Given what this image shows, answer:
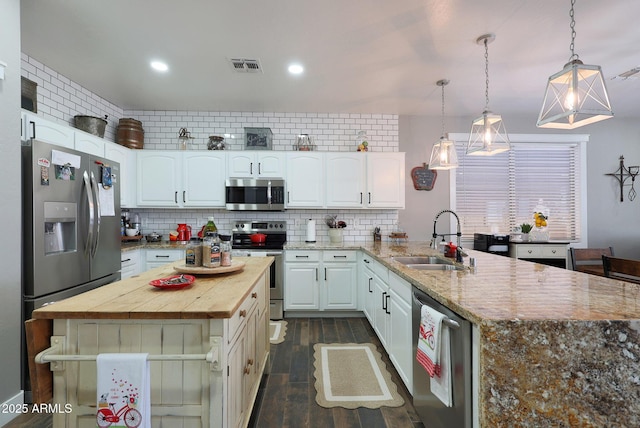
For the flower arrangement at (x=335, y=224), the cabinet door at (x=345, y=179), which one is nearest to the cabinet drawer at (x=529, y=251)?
the cabinet door at (x=345, y=179)

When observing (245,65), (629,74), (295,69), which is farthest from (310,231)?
(629,74)

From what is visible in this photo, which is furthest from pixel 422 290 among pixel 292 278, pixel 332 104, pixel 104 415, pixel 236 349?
pixel 332 104

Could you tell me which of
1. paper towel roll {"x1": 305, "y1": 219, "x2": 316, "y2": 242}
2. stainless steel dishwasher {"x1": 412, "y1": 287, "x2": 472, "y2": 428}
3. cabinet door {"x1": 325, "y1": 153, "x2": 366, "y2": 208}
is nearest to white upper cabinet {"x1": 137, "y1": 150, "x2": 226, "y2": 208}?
paper towel roll {"x1": 305, "y1": 219, "x2": 316, "y2": 242}

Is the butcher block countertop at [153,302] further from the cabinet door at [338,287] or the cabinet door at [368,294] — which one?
the cabinet door at [338,287]

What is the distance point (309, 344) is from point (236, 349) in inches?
67.3

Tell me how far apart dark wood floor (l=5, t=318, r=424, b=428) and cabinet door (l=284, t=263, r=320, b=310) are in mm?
720

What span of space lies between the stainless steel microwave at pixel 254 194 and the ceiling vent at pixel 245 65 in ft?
4.42

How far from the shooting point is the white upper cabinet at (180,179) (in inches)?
154

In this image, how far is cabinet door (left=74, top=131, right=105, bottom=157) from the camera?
115 inches

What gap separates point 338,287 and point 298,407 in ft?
5.93

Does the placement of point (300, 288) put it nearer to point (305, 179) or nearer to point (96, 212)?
point (305, 179)

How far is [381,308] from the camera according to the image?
2738 mm

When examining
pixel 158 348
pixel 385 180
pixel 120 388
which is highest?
pixel 385 180

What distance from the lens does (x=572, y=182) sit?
4.48 m
